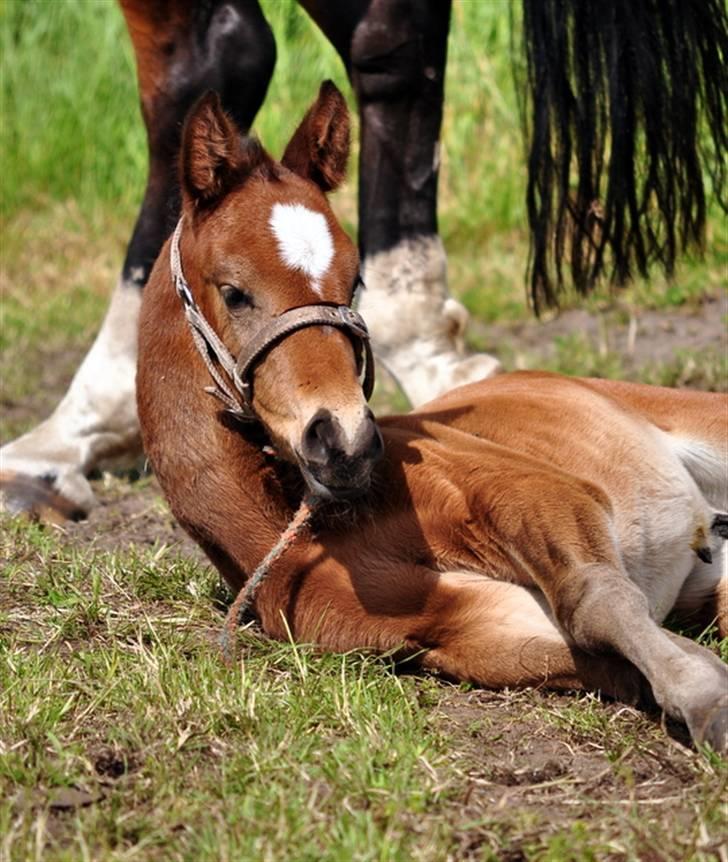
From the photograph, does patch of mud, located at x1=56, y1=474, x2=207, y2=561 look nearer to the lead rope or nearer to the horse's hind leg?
the lead rope

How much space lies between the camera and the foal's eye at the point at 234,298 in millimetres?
2775

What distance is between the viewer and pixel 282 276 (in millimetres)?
2729

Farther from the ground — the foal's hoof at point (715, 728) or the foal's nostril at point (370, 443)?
the foal's nostril at point (370, 443)

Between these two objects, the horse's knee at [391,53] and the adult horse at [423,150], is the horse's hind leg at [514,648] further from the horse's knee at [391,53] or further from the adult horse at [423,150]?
the horse's knee at [391,53]

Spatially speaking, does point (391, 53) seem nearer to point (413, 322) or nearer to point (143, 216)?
point (413, 322)

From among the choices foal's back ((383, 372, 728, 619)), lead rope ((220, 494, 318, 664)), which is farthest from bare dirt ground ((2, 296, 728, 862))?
foal's back ((383, 372, 728, 619))

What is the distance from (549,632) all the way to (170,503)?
0.78 m

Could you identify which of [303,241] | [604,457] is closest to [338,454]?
[303,241]

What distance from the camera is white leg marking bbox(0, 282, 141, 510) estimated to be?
14.1 ft

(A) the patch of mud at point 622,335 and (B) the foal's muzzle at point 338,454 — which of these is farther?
(A) the patch of mud at point 622,335

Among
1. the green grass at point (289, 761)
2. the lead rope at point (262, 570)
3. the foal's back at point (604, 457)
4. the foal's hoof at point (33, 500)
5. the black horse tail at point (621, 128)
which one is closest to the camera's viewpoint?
the green grass at point (289, 761)

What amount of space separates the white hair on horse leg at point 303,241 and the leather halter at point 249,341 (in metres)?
0.07

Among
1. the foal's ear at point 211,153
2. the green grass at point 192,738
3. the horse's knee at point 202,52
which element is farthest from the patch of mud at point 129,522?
the foal's ear at point 211,153

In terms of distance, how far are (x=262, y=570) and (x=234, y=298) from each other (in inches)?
19.7
